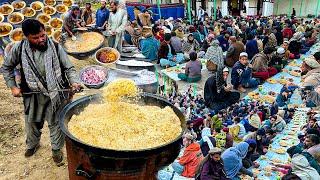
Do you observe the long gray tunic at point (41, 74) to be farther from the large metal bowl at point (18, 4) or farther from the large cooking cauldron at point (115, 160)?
the large metal bowl at point (18, 4)

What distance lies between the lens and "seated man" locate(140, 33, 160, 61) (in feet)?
40.1

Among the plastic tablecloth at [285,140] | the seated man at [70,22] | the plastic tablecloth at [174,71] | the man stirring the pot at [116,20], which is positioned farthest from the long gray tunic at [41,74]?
the man stirring the pot at [116,20]

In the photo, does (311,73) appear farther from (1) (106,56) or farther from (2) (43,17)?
(2) (43,17)

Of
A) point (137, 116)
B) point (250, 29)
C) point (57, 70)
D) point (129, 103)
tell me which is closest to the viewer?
point (137, 116)

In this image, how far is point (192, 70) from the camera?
417 inches

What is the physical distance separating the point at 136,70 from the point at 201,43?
5.65 meters

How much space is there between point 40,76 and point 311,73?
5492 mm

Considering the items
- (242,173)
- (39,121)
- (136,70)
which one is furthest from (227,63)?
(39,121)

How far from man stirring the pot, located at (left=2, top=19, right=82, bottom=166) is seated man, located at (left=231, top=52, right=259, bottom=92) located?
6.32 metres

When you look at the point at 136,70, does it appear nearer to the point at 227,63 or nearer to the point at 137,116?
the point at 227,63

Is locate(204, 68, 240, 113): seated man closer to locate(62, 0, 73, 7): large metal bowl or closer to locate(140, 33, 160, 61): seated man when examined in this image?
locate(140, 33, 160, 61): seated man

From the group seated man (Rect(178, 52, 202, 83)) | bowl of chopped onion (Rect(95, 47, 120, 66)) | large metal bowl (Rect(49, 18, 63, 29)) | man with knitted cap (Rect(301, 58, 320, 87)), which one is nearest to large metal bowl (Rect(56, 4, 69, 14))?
large metal bowl (Rect(49, 18, 63, 29))

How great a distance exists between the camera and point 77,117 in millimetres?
3949

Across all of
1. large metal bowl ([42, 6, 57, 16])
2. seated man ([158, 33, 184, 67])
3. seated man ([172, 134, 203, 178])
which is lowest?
seated man ([172, 134, 203, 178])
